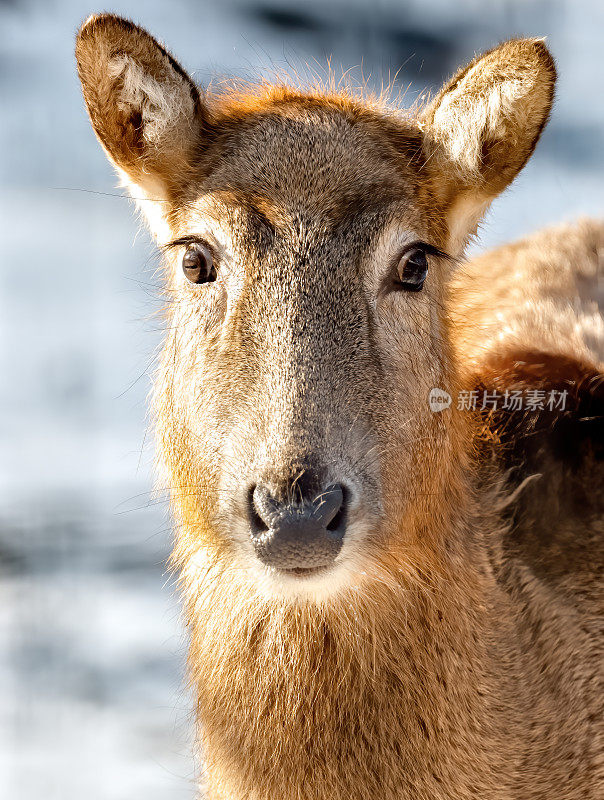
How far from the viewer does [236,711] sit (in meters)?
3.86

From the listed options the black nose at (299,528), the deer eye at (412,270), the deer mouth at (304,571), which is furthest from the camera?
the deer eye at (412,270)

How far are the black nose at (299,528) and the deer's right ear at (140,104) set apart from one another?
178cm

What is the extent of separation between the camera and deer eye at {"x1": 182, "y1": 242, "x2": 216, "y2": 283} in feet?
12.8

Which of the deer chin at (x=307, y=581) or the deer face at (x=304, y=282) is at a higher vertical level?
the deer face at (x=304, y=282)

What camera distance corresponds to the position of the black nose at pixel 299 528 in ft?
9.95

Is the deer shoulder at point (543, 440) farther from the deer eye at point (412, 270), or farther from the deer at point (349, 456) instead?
the deer eye at point (412, 270)

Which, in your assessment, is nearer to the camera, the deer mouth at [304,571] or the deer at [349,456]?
the deer mouth at [304,571]

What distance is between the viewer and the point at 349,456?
3318mm

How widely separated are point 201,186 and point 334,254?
2.54 feet

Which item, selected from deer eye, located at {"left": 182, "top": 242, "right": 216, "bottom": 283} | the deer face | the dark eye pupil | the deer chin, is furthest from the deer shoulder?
the deer chin

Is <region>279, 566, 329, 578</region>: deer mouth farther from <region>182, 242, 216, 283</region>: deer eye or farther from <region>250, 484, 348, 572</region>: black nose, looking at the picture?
<region>182, 242, 216, 283</region>: deer eye

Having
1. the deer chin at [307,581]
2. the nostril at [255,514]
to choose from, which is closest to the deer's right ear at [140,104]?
the nostril at [255,514]
